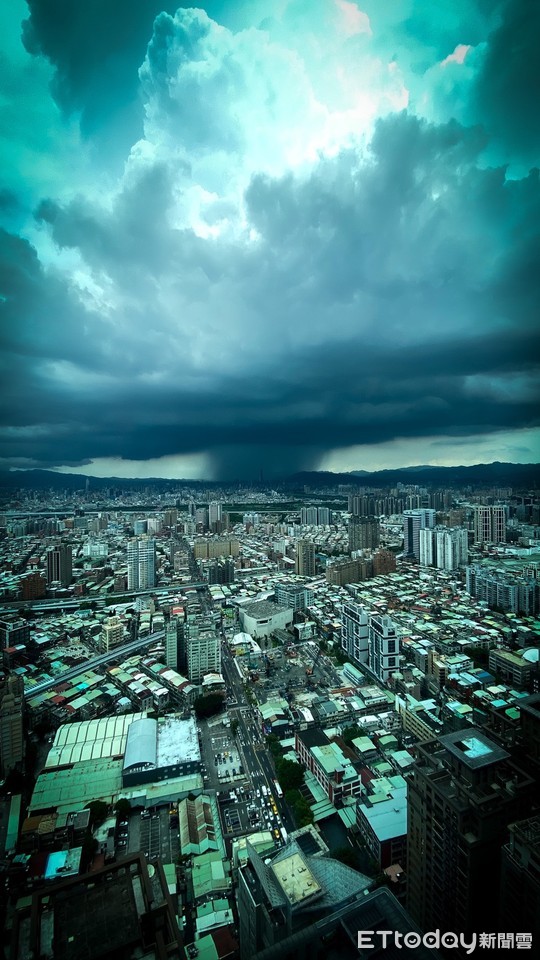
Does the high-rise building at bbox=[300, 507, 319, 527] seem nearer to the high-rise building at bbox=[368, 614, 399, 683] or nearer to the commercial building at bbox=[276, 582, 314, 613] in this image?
the commercial building at bbox=[276, 582, 314, 613]

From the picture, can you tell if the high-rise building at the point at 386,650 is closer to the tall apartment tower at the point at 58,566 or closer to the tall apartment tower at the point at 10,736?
the tall apartment tower at the point at 10,736

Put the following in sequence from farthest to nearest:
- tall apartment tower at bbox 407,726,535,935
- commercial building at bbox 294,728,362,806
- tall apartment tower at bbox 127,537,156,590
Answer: tall apartment tower at bbox 127,537,156,590, commercial building at bbox 294,728,362,806, tall apartment tower at bbox 407,726,535,935

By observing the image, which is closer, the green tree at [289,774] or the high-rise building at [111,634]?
the green tree at [289,774]

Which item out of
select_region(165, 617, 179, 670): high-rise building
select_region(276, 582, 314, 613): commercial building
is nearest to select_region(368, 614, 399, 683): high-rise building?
select_region(165, 617, 179, 670): high-rise building

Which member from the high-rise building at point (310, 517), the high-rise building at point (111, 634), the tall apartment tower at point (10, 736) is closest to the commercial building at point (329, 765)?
the tall apartment tower at point (10, 736)

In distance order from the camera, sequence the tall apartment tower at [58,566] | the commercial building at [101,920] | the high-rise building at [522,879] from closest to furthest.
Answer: the commercial building at [101,920]
the high-rise building at [522,879]
the tall apartment tower at [58,566]

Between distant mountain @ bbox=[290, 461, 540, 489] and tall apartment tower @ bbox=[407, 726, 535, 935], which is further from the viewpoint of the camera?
distant mountain @ bbox=[290, 461, 540, 489]
